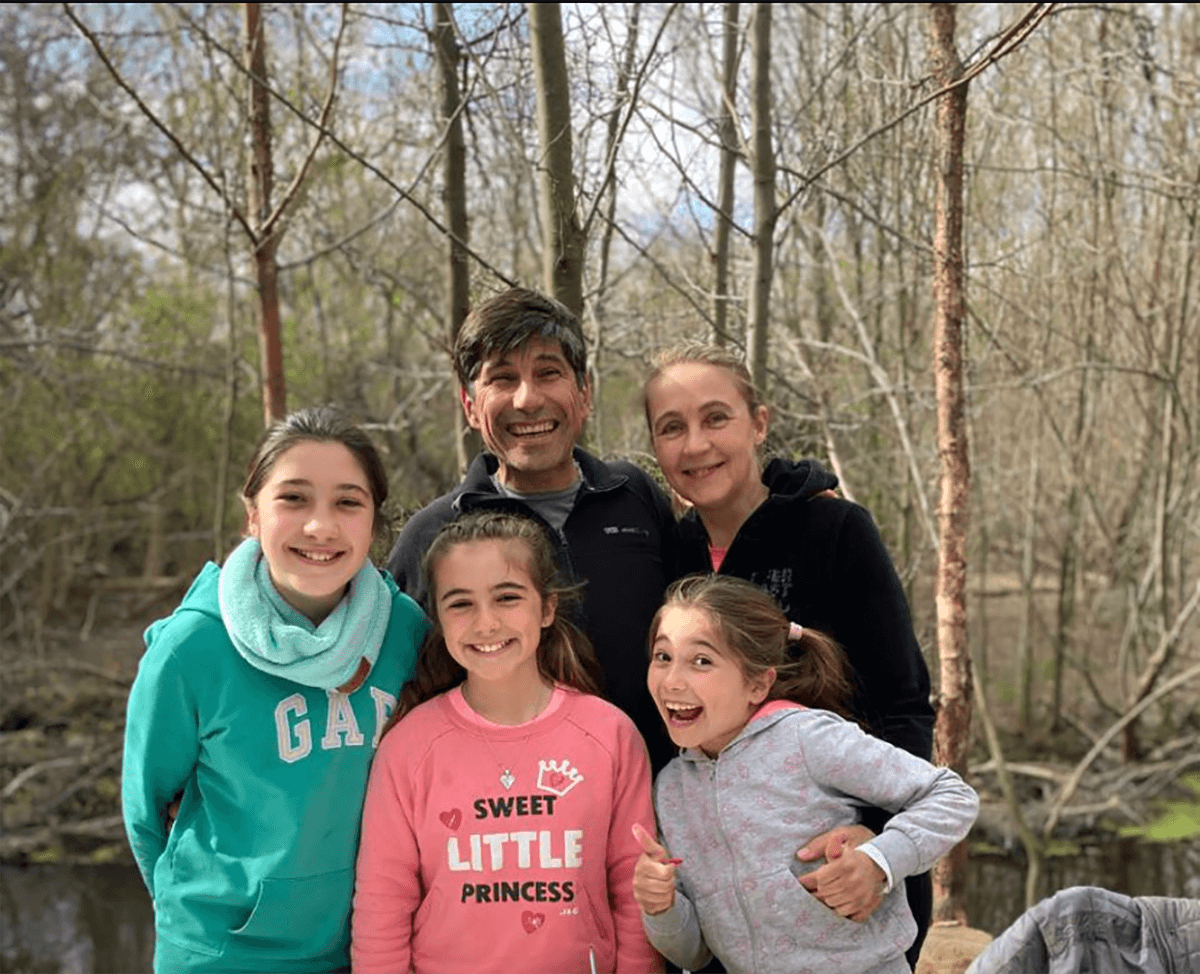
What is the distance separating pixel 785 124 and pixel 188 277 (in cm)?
805

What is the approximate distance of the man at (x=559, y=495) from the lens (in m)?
2.37

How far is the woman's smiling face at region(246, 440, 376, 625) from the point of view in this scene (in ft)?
6.95

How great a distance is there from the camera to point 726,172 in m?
5.30

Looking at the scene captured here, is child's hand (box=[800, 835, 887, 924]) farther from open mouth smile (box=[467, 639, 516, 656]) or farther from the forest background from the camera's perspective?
the forest background

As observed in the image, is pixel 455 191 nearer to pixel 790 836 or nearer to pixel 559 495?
pixel 559 495

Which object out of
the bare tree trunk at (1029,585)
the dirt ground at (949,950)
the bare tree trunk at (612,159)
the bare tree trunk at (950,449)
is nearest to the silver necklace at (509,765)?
the bare tree trunk at (612,159)

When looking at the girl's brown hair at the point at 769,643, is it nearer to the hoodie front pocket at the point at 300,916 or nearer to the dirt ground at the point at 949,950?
the hoodie front pocket at the point at 300,916

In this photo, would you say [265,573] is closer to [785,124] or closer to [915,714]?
[915,714]

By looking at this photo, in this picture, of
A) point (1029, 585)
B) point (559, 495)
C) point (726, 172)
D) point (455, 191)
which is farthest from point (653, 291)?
point (1029, 585)

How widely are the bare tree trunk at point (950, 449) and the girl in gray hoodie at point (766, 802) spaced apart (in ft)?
7.58

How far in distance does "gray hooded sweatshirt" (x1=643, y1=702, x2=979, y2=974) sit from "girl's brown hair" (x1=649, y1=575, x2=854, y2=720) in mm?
65

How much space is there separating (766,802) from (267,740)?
91 cm

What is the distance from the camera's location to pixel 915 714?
87.0 inches

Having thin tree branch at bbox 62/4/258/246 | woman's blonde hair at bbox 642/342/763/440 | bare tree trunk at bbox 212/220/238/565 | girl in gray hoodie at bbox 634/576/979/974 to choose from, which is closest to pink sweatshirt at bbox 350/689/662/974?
girl in gray hoodie at bbox 634/576/979/974
